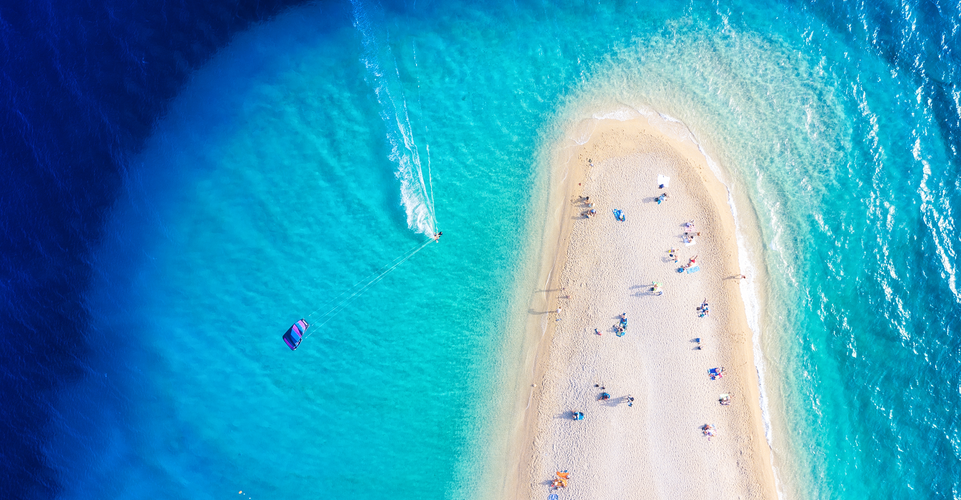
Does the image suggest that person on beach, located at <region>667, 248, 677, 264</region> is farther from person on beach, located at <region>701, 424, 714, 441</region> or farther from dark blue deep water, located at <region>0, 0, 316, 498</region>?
dark blue deep water, located at <region>0, 0, 316, 498</region>

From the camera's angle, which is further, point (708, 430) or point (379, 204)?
point (379, 204)

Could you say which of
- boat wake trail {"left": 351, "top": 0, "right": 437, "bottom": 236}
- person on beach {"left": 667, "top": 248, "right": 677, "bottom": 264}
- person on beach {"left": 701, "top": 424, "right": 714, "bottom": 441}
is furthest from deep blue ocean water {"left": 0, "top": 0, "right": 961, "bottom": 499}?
person on beach {"left": 667, "top": 248, "right": 677, "bottom": 264}

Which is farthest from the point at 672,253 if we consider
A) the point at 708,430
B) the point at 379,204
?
the point at 379,204

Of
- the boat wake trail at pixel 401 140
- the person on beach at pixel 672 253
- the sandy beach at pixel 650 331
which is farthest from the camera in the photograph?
the boat wake trail at pixel 401 140

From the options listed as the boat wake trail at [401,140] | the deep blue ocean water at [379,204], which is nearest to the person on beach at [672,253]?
the deep blue ocean water at [379,204]

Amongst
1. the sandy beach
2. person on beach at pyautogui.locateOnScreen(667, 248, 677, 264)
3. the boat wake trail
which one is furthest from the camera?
the boat wake trail

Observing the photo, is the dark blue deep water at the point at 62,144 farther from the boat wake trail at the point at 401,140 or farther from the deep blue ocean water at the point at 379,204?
the boat wake trail at the point at 401,140

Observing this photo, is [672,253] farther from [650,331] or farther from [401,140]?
[401,140]
